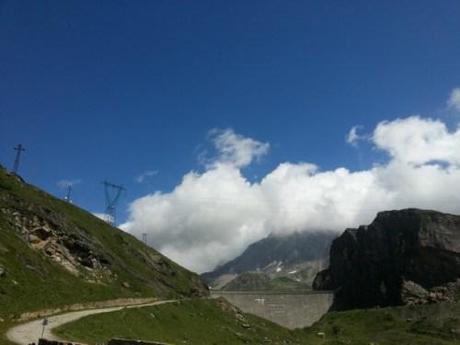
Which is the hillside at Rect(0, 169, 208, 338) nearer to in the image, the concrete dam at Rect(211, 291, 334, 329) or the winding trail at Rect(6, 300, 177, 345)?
the winding trail at Rect(6, 300, 177, 345)

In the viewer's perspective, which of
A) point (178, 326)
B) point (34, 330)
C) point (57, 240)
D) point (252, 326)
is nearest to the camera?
point (34, 330)

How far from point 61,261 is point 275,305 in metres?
104

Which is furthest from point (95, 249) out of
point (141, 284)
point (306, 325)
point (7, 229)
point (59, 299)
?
point (306, 325)

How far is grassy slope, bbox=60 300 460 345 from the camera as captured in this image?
6056 cm

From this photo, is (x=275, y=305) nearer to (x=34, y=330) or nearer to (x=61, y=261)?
(x=61, y=261)

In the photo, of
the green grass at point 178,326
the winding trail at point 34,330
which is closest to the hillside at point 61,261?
the winding trail at point 34,330

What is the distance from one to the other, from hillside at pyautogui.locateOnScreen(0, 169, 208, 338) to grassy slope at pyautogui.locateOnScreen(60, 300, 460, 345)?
8669 millimetres

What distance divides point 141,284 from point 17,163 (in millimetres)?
61387

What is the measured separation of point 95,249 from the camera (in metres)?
105

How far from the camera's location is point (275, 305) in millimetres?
180875

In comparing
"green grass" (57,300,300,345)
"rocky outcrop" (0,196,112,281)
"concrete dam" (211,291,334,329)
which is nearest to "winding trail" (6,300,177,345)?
"green grass" (57,300,300,345)

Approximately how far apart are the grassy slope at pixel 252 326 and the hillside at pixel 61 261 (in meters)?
8.67

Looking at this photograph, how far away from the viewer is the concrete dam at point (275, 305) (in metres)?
168

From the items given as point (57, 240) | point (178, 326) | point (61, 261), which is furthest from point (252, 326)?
point (57, 240)
